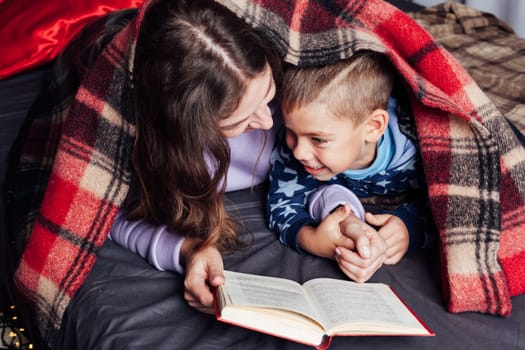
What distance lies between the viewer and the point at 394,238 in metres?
1.05

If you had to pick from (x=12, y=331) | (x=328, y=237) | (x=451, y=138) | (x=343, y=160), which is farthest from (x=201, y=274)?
(x=12, y=331)

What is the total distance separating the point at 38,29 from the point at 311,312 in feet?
3.88

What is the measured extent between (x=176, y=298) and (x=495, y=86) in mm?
952

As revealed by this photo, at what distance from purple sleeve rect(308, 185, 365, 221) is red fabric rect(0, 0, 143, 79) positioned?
0.86 meters

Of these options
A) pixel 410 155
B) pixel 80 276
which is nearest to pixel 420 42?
pixel 410 155

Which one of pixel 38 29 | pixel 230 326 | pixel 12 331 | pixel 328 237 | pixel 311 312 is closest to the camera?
pixel 311 312

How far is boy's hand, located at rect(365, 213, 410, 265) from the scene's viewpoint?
1.05m

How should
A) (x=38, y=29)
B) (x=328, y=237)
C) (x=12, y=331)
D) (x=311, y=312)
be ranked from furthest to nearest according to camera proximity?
(x=38, y=29) → (x=12, y=331) → (x=328, y=237) → (x=311, y=312)

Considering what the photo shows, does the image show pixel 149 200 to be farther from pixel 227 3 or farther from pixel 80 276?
pixel 227 3

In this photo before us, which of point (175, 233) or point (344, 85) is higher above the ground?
point (344, 85)

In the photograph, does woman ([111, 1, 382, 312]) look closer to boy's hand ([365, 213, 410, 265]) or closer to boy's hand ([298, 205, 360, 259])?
boy's hand ([298, 205, 360, 259])

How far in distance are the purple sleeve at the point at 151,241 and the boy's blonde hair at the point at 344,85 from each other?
305 mm

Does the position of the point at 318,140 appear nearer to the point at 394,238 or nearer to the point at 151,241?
the point at 394,238

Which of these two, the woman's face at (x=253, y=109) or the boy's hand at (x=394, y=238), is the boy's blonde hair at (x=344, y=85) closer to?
the woman's face at (x=253, y=109)
